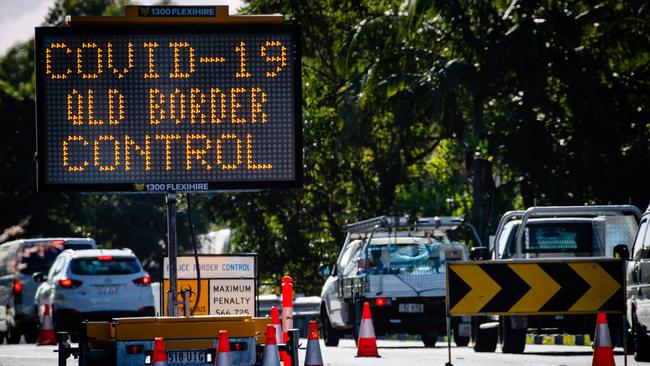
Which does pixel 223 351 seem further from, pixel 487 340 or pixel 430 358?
pixel 487 340

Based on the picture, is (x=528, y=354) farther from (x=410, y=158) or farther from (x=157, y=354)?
(x=410, y=158)

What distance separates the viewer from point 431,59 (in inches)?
1565

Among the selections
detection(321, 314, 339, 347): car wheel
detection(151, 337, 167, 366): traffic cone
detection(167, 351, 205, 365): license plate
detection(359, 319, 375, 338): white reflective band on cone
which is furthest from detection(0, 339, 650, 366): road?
detection(151, 337, 167, 366): traffic cone

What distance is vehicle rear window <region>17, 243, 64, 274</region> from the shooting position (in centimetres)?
3262

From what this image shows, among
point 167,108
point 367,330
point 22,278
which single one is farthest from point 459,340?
point 167,108

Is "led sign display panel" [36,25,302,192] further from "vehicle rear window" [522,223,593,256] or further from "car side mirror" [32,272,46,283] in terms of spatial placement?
"car side mirror" [32,272,46,283]

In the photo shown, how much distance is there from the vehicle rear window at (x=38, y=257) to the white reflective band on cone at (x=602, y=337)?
1842 cm

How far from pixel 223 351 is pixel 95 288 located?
1705 cm

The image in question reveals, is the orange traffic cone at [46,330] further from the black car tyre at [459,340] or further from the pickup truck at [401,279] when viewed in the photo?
the black car tyre at [459,340]

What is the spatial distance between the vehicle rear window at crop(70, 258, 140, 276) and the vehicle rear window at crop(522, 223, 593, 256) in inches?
314

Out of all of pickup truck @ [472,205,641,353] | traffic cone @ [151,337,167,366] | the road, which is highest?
pickup truck @ [472,205,641,353]

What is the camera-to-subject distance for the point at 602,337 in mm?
16047

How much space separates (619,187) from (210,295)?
17.3m

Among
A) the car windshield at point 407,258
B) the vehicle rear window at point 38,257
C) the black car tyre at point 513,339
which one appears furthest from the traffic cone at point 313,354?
the vehicle rear window at point 38,257
